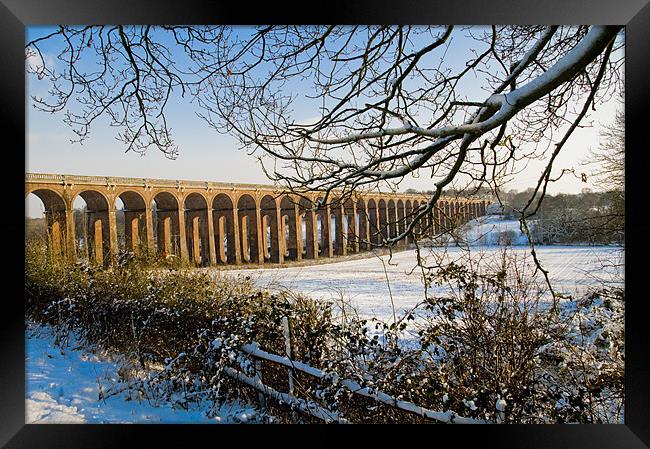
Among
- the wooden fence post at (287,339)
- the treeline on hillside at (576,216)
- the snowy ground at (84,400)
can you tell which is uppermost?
the treeline on hillside at (576,216)

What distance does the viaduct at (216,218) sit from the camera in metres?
2.35

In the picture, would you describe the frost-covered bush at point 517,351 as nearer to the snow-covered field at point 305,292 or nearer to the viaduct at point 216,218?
the snow-covered field at point 305,292

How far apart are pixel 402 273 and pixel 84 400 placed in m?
1.98

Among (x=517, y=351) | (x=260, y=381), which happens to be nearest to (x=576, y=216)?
(x=517, y=351)

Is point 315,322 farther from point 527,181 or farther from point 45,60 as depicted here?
point 45,60

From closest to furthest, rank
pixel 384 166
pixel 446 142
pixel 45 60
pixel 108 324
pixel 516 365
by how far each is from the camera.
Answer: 1. pixel 446 142
2. pixel 516 365
3. pixel 384 166
4. pixel 45 60
5. pixel 108 324

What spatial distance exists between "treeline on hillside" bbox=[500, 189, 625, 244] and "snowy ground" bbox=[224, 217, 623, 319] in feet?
0.24

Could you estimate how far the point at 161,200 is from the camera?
247cm

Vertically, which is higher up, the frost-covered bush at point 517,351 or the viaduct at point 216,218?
the viaduct at point 216,218

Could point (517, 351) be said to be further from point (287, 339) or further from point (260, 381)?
point (260, 381)

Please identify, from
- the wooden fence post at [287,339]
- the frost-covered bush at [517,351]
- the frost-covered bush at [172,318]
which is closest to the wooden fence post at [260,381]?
the frost-covered bush at [172,318]

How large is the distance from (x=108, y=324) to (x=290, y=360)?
4.33 ft
